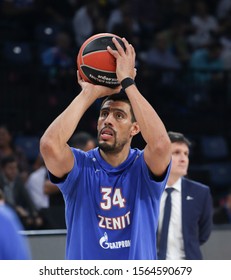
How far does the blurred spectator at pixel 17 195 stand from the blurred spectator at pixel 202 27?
193 inches

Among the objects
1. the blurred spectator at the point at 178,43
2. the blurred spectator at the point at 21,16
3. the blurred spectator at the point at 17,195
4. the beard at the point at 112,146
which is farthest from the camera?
the blurred spectator at the point at 178,43

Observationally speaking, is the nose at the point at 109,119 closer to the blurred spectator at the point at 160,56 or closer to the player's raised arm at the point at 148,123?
the player's raised arm at the point at 148,123

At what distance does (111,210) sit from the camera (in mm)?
4656

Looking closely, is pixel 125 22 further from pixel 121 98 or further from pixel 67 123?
pixel 67 123

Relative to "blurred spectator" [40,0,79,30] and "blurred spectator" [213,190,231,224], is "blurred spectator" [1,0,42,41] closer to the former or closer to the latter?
"blurred spectator" [40,0,79,30]

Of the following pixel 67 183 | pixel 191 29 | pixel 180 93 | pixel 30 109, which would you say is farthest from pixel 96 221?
pixel 191 29

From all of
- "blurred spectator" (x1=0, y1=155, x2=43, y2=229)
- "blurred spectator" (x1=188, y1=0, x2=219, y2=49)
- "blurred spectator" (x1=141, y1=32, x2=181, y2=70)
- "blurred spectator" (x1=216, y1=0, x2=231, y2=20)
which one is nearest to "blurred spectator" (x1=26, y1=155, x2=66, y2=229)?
"blurred spectator" (x1=0, y1=155, x2=43, y2=229)

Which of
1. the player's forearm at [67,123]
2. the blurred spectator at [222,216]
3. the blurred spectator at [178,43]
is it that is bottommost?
the blurred spectator at [222,216]

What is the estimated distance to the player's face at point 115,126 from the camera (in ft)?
15.6

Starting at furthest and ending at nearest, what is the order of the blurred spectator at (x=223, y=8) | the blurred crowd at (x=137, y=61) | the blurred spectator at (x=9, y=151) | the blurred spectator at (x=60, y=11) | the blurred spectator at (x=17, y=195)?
the blurred spectator at (x=223, y=8) → the blurred spectator at (x=60, y=11) → the blurred crowd at (x=137, y=61) → the blurred spectator at (x=9, y=151) → the blurred spectator at (x=17, y=195)

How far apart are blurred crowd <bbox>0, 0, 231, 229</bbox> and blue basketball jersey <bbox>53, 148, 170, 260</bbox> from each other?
217 inches

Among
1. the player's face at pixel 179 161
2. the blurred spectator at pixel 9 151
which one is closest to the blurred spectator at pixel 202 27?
the blurred spectator at pixel 9 151

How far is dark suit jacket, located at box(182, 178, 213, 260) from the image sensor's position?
6312 mm

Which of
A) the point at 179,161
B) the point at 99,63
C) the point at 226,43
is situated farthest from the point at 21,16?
the point at 99,63
